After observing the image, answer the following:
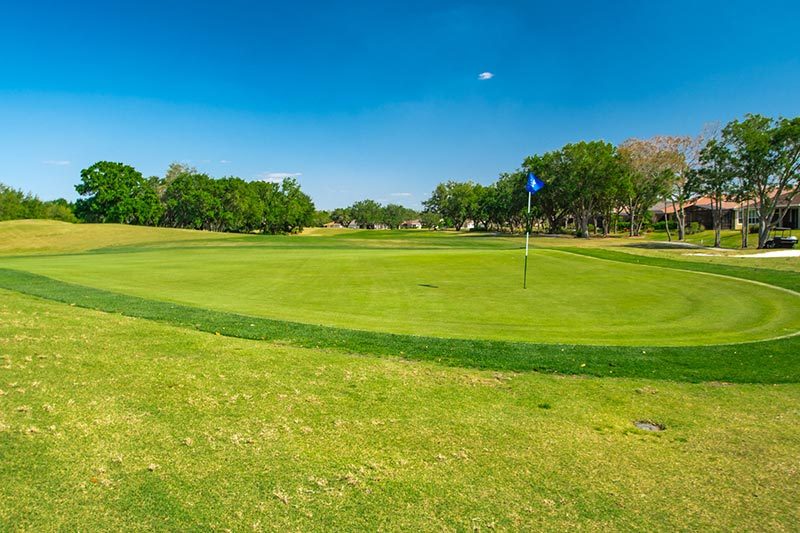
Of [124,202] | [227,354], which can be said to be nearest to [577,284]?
[227,354]

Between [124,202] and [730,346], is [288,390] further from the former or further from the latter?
[124,202]

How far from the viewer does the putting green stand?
464 inches

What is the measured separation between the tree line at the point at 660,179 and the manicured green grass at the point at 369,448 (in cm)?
2429

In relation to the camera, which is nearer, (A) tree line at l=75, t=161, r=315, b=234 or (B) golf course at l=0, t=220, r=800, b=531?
(B) golf course at l=0, t=220, r=800, b=531

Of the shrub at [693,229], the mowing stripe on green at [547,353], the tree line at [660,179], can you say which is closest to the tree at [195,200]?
the tree line at [660,179]

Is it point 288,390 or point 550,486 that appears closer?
point 550,486

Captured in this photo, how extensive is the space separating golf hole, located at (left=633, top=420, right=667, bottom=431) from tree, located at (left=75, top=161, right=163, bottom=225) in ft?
345

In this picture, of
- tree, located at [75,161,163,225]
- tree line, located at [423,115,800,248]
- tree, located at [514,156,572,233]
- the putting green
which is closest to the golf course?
the putting green

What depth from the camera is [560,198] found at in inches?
3327

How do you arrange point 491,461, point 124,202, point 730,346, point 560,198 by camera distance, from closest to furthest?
point 491,461
point 730,346
point 560,198
point 124,202

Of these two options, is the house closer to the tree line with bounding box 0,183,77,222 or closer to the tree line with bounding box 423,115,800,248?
the tree line with bounding box 423,115,800,248

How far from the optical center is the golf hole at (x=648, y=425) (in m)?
5.61

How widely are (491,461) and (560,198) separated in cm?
8523

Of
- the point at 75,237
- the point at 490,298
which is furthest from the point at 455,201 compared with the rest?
the point at 490,298
